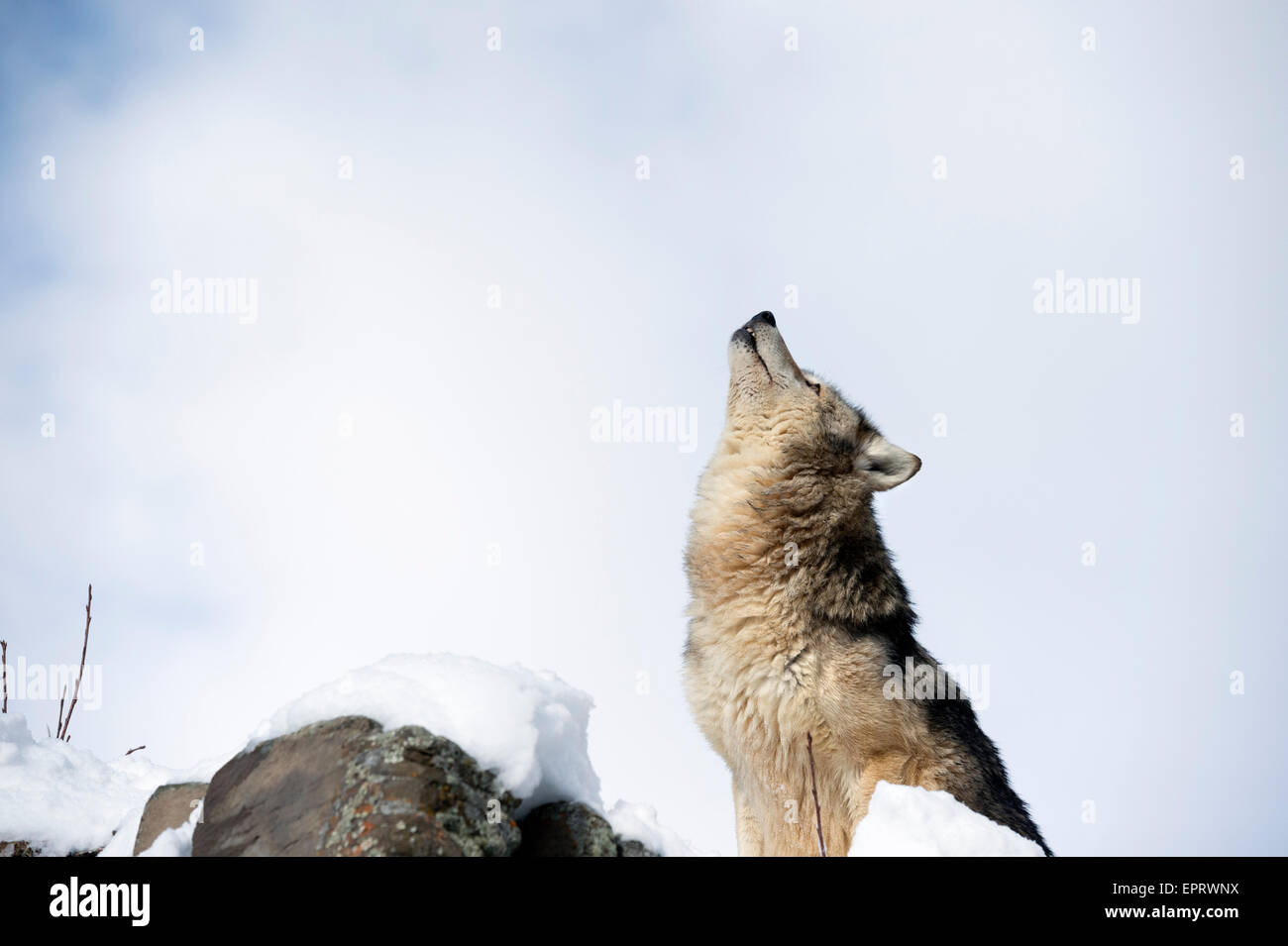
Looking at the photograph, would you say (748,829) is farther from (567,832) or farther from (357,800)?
(357,800)

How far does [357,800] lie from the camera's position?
3643mm

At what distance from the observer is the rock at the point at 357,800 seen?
3.56m

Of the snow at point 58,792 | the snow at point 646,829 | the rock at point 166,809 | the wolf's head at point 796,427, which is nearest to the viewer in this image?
the snow at point 646,829

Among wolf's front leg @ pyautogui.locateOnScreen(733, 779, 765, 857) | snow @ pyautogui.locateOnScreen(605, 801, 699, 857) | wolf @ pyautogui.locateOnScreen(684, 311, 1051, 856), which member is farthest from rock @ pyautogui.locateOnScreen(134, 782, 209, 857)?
wolf's front leg @ pyautogui.locateOnScreen(733, 779, 765, 857)

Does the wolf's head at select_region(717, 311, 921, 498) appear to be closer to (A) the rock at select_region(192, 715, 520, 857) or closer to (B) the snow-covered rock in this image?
(B) the snow-covered rock

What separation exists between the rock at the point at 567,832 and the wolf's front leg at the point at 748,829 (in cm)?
252

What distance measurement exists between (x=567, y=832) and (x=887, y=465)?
428cm

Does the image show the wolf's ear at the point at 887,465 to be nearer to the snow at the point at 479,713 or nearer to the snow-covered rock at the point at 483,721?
the snow-covered rock at the point at 483,721

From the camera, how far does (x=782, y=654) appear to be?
6.26 metres

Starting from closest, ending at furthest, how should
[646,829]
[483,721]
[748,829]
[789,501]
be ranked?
[483,721] → [646,829] → [748,829] → [789,501]

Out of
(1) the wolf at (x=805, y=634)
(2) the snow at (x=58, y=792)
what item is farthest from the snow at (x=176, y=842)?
(1) the wolf at (x=805, y=634)

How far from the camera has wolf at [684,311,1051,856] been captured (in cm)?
604

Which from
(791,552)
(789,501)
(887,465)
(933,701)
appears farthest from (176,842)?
(887,465)
